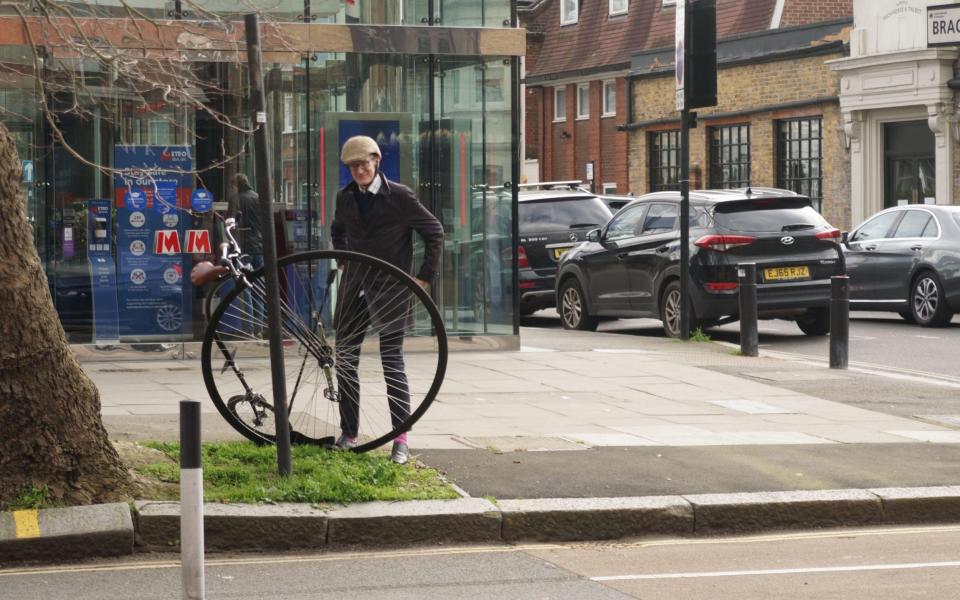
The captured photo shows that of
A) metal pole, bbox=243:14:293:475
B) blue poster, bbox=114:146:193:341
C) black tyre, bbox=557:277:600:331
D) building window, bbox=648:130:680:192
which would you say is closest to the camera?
metal pole, bbox=243:14:293:475

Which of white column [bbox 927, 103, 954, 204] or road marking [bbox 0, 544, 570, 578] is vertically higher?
white column [bbox 927, 103, 954, 204]

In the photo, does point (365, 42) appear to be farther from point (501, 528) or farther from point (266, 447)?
point (501, 528)

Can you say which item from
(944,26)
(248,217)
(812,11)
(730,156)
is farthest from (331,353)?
(812,11)

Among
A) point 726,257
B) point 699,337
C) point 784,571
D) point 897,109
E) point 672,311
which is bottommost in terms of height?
point 784,571

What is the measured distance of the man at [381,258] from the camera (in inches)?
333

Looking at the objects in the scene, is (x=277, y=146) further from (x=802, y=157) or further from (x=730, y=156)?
(x=730, y=156)

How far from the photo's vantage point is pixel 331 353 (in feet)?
27.7

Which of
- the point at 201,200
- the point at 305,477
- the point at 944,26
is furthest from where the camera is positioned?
the point at 944,26

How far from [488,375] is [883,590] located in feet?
24.3

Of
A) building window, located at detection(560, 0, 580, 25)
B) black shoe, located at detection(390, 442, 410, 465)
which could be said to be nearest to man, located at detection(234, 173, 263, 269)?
black shoe, located at detection(390, 442, 410, 465)

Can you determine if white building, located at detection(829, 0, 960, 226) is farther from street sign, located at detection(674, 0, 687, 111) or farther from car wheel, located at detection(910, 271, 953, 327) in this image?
street sign, located at detection(674, 0, 687, 111)

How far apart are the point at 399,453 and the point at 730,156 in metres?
31.9

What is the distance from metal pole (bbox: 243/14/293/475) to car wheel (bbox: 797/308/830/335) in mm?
11998

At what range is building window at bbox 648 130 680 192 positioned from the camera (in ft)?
137
